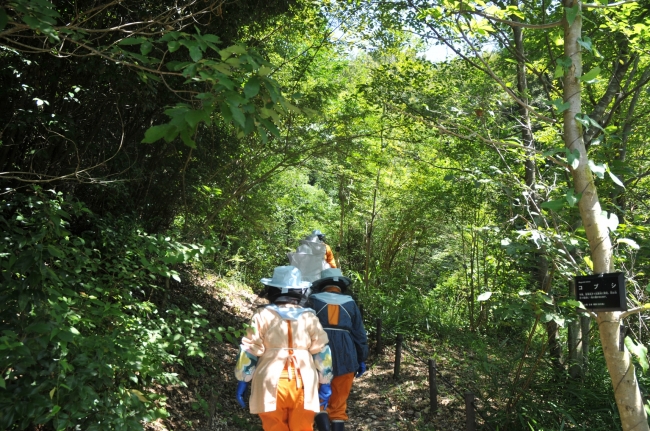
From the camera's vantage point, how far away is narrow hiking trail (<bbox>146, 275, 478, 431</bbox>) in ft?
20.2

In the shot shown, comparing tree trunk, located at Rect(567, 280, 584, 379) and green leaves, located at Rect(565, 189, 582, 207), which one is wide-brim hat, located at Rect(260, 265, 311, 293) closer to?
green leaves, located at Rect(565, 189, 582, 207)

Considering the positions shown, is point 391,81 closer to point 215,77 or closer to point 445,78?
point 445,78

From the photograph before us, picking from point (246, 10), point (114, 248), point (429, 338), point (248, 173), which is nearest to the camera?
point (114, 248)

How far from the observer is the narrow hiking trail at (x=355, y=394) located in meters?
6.15

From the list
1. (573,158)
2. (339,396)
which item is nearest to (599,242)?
(573,158)

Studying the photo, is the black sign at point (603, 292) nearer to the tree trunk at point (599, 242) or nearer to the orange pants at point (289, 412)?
the tree trunk at point (599, 242)

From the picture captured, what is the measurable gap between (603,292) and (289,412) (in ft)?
8.38

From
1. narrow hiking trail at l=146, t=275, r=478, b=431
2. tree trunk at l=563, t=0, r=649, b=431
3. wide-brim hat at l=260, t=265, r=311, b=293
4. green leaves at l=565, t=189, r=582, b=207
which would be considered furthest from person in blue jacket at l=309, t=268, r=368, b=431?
green leaves at l=565, t=189, r=582, b=207

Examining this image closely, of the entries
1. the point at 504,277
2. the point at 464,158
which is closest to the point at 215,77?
the point at 464,158

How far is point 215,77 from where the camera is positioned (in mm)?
2445

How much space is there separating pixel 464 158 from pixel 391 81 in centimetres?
162

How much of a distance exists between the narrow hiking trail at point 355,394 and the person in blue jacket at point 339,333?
99 centimetres

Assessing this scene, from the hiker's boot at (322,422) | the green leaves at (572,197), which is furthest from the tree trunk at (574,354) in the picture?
the green leaves at (572,197)

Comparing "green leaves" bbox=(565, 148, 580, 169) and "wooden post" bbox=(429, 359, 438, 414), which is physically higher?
"green leaves" bbox=(565, 148, 580, 169)
